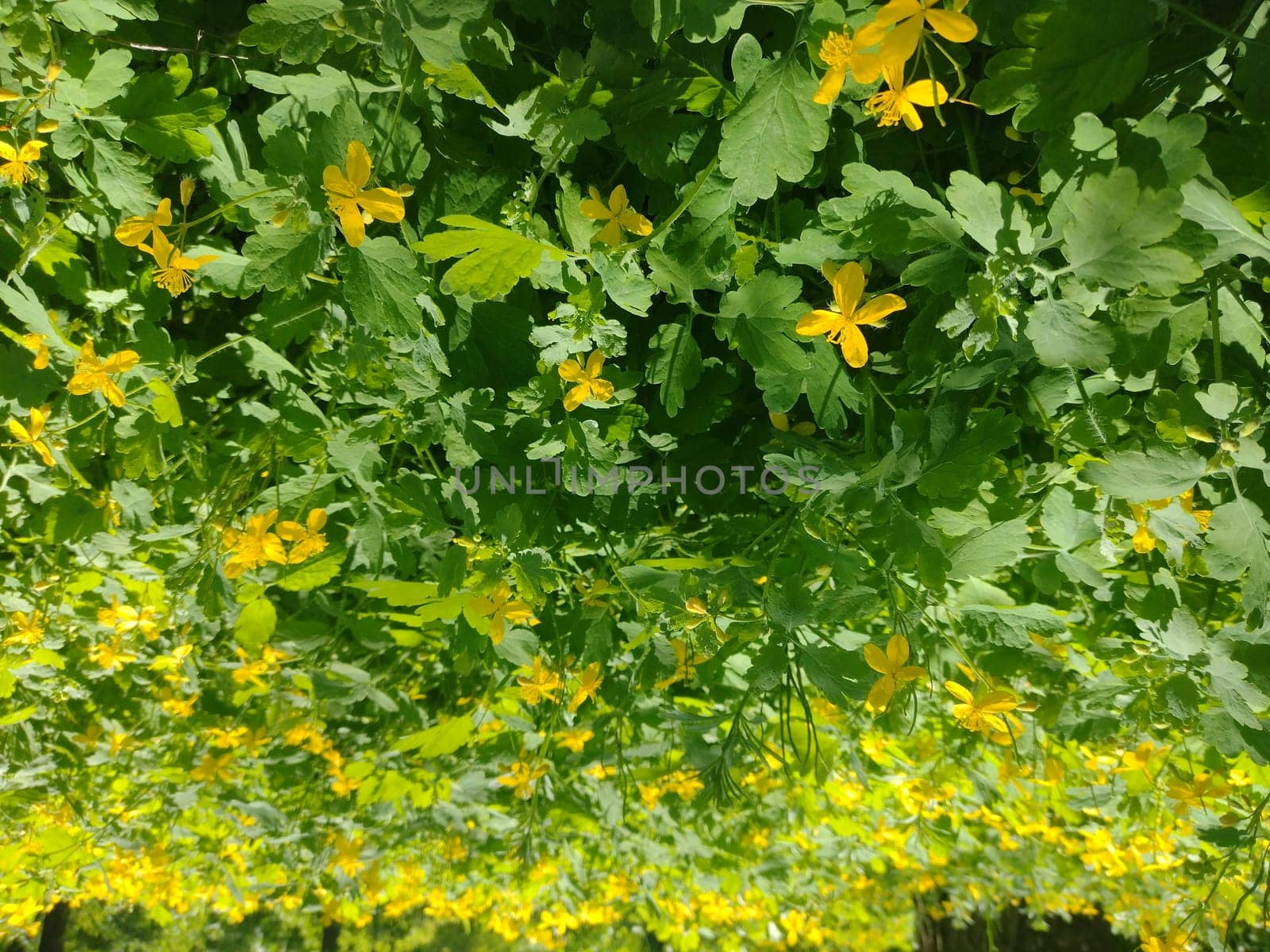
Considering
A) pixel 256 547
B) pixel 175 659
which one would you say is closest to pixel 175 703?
pixel 175 659

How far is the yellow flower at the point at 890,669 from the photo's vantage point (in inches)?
40.3

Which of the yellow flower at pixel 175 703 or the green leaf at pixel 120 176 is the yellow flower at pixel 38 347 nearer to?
the green leaf at pixel 120 176

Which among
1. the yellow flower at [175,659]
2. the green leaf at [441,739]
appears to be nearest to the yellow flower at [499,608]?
the green leaf at [441,739]

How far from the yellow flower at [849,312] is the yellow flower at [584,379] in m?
0.28

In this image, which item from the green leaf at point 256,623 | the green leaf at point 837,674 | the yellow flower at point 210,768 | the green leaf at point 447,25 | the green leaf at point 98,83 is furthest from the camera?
the yellow flower at point 210,768

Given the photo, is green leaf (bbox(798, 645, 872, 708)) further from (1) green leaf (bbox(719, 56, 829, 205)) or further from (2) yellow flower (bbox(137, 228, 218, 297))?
(2) yellow flower (bbox(137, 228, 218, 297))

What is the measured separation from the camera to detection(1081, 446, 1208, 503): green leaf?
34.2 inches

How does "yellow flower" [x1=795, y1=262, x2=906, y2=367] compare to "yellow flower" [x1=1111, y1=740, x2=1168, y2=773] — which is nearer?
"yellow flower" [x1=795, y1=262, x2=906, y2=367]

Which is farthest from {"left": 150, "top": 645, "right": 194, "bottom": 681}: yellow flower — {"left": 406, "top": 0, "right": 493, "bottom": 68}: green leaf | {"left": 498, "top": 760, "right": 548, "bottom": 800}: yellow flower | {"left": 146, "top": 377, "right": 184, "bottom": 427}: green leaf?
{"left": 406, "top": 0, "right": 493, "bottom": 68}: green leaf

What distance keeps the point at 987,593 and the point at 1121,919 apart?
17.4 ft

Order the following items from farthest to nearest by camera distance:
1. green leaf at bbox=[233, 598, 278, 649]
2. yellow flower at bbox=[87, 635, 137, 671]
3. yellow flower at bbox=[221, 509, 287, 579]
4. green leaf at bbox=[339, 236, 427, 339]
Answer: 1. yellow flower at bbox=[87, 635, 137, 671]
2. green leaf at bbox=[233, 598, 278, 649]
3. yellow flower at bbox=[221, 509, 287, 579]
4. green leaf at bbox=[339, 236, 427, 339]

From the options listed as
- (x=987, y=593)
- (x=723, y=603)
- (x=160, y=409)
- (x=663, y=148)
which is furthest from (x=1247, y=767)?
Answer: (x=160, y=409)

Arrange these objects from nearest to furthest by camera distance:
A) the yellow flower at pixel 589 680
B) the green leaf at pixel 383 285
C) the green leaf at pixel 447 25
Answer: the green leaf at pixel 447 25 < the green leaf at pixel 383 285 < the yellow flower at pixel 589 680

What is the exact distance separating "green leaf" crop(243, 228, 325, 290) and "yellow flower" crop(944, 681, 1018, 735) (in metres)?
1.07
